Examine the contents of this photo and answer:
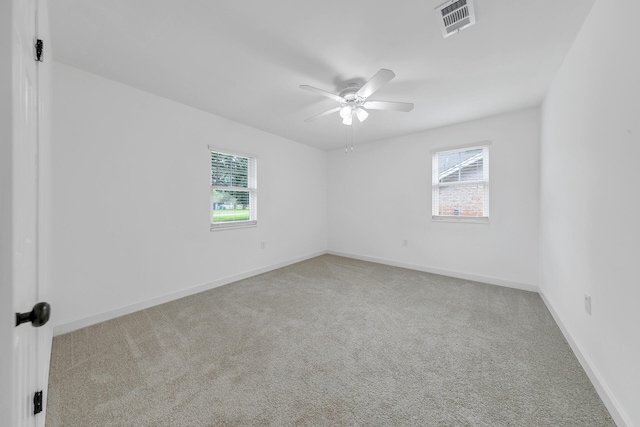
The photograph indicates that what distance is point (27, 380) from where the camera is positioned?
2.82 ft

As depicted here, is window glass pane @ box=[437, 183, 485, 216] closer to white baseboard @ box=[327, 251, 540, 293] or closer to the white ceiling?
white baseboard @ box=[327, 251, 540, 293]

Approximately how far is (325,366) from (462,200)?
332cm

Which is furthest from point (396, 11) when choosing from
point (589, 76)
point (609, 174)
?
point (609, 174)

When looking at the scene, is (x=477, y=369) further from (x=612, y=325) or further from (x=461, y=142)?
(x=461, y=142)

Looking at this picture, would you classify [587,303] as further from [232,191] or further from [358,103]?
[232,191]

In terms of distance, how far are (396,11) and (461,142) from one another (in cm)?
277

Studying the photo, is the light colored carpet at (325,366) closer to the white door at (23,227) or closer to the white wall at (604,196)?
the white wall at (604,196)

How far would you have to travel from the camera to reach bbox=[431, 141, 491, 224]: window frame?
3.59m

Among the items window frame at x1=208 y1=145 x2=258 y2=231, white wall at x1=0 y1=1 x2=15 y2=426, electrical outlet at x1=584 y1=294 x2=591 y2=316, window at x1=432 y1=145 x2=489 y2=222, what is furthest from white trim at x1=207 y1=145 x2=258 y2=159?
electrical outlet at x1=584 y1=294 x2=591 y2=316

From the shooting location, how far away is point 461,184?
151 inches

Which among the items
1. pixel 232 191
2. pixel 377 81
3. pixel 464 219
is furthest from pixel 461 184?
pixel 232 191

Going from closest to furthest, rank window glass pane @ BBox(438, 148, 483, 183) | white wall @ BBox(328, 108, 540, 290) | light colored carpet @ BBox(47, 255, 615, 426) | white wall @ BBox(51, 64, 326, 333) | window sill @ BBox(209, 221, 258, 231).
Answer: light colored carpet @ BBox(47, 255, 615, 426) < white wall @ BBox(51, 64, 326, 333) < white wall @ BBox(328, 108, 540, 290) < window sill @ BBox(209, 221, 258, 231) < window glass pane @ BBox(438, 148, 483, 183)

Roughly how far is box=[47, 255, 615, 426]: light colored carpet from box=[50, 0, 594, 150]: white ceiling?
249cm

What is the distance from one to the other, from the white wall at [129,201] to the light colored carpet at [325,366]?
35 cm
